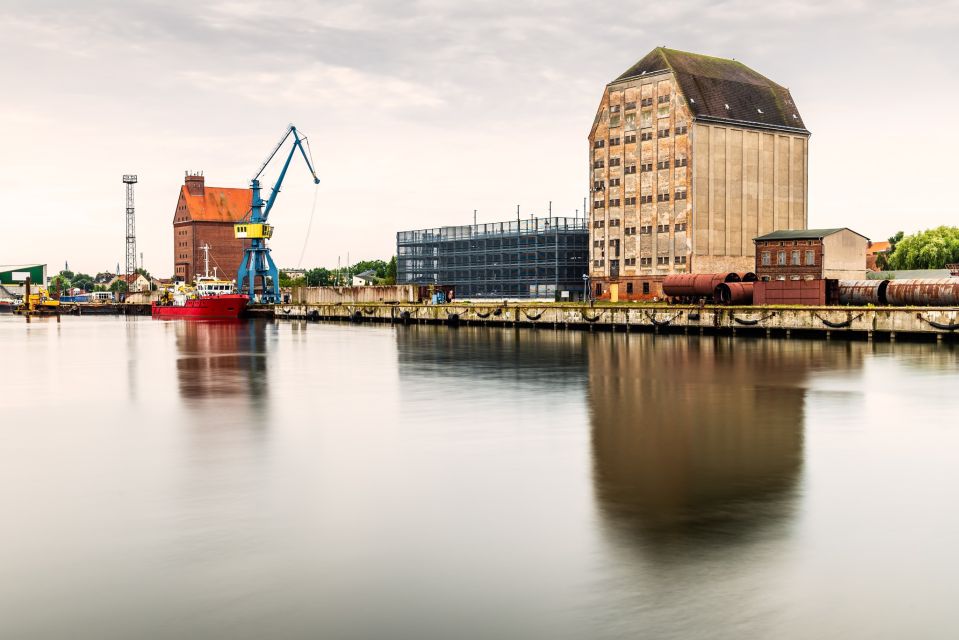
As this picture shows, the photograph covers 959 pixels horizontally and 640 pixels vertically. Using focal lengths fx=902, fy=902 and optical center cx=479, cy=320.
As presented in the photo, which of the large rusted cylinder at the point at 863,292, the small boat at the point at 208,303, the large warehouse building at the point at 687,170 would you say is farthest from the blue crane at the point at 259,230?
the large rusted cylinder at the point at 863,292

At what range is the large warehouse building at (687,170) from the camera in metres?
113

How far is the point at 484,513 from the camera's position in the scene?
1558 centimetres

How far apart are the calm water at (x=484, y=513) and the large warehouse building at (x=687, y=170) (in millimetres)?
79683

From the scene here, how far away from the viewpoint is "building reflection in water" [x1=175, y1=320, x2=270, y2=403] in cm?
3778

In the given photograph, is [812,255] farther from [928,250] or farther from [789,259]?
[928,250]

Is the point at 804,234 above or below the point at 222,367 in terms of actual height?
above

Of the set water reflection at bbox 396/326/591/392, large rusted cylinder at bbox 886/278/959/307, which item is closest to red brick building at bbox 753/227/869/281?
large rusted cylinder at bbox 886/278/959/307

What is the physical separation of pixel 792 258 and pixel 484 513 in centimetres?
9147

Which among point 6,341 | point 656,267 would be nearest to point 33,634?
point 6,341

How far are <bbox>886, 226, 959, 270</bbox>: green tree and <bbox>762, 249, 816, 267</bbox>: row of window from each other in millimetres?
54255

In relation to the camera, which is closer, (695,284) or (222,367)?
(222,367)

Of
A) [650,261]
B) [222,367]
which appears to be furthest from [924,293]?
[222,367]

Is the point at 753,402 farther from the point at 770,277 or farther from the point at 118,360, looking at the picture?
the point at 770,277

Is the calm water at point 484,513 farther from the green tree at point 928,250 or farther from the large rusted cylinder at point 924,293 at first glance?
the green tree at point 928,250
